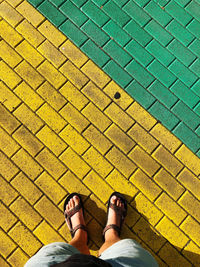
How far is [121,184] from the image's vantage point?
9.96ft

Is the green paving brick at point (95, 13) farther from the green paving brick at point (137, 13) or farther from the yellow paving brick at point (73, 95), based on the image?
the yellow paving brick at point (73, 95)

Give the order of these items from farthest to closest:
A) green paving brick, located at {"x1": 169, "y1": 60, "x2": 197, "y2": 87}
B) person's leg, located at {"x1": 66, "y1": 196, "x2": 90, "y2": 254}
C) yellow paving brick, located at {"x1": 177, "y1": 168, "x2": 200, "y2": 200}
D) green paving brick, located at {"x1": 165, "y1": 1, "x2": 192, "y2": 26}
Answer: green paving brick, located at {"x1": 165, "y1": 1, "x2": 192, "y2": 26}, green paving brick, located at {"x1": 169, "y1": 60, "x2": 197, "y2": 87}, yellow paving brick, located at {"x1": 177, "y1": 168, "x2": 200, "y2": 200}, person's leg, located at {"x1": 66, "y1": 196, "x2": 90, "y2": 254}

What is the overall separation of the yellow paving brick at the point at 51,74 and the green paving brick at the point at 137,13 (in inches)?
51.3

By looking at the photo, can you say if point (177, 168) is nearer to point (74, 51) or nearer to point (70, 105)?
point (70, 105)

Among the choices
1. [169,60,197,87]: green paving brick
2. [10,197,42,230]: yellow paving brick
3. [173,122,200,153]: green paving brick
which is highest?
[169,60,197,87]: green paving brick

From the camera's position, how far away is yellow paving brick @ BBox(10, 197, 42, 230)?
2.88 m

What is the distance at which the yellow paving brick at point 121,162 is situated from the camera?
10.1 ft

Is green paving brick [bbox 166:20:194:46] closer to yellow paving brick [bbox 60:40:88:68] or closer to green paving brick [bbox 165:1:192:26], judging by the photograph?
green paving brick [bbox 165:1:192:26]

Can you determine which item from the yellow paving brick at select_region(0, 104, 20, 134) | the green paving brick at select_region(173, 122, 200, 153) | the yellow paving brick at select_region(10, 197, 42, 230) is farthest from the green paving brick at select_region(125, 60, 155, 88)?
the yellow paving brick at select_region(10, 197, 42, 230)

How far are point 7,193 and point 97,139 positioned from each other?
120 centimetres

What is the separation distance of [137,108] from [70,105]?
2.75ft

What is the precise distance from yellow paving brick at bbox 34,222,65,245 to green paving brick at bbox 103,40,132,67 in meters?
2.17

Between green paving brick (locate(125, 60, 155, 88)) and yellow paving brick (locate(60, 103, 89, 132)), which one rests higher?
green paving brick (locate(125, 60, 155, 88))

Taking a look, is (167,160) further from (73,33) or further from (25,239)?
(73,33)
